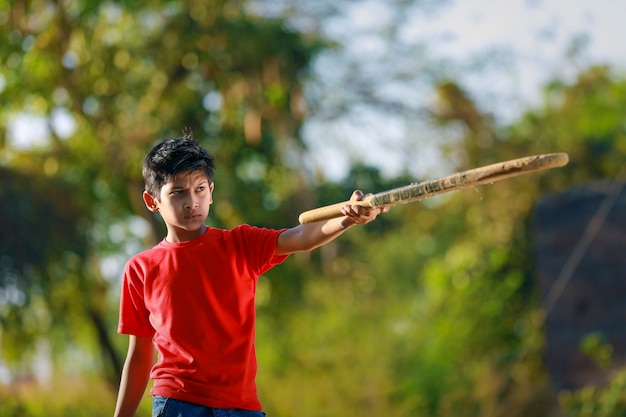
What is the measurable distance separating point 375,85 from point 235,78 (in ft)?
4.44

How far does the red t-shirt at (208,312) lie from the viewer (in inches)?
84.3

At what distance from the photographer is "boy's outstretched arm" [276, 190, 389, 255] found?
80.2 inches

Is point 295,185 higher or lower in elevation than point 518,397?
higher

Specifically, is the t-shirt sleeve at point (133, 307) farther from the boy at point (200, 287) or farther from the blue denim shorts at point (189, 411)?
the blue denim shorts at point (189, 411)

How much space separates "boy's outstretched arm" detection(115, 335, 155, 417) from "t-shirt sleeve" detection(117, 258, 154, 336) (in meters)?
0.03

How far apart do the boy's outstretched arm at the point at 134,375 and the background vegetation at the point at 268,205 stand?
5675 millimetres

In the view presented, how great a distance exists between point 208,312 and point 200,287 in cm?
6

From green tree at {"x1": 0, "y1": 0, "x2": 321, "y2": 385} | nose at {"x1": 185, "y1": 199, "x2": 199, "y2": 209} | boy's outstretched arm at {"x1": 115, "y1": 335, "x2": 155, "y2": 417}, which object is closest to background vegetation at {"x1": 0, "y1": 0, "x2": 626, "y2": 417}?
green tree at {"x1": 0, "y1": 0, "x2": 321, "y2": 385}

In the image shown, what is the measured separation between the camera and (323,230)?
2123 mm

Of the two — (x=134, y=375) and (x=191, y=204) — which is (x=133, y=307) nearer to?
(x=134, y=375)

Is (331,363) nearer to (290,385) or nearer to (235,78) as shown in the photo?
(290,385)

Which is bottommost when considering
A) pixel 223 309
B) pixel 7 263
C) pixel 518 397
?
pixel 518 397

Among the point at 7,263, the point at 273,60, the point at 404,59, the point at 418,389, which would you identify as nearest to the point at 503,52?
the point at 404,59

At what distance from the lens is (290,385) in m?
9.06
